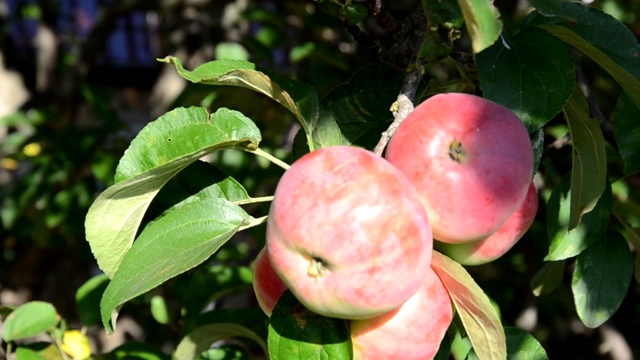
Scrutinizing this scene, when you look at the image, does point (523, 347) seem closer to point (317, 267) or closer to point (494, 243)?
point (494, 243)

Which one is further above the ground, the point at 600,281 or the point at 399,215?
the point at 399,215

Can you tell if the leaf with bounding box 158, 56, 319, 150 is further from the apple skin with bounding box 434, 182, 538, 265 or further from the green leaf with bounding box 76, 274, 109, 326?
the green leaf with bounding box 76, 274, 109, 326

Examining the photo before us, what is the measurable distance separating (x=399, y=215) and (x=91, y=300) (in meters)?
0.97

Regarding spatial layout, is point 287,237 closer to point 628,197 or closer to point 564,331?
point 628,197

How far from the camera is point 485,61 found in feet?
2.47

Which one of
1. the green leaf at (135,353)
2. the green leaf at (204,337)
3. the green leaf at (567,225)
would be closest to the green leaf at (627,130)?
the green leaf at (567,225)

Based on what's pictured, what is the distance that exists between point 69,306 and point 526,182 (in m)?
2.20

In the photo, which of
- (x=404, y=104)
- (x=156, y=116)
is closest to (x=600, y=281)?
(x=404, y=104)

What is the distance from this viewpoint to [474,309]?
681 mm

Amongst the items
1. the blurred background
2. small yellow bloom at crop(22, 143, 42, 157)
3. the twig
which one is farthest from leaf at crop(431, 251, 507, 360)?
small yellow bloom at crop(22, 143, 42, 157)

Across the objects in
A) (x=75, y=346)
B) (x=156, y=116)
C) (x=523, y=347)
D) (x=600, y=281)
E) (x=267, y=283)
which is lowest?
(x=156, y=116)

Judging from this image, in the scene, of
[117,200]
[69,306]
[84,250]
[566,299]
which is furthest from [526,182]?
[69,306]

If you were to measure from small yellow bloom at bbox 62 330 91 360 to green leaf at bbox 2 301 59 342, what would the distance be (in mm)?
84

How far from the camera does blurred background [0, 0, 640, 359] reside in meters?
1.80
